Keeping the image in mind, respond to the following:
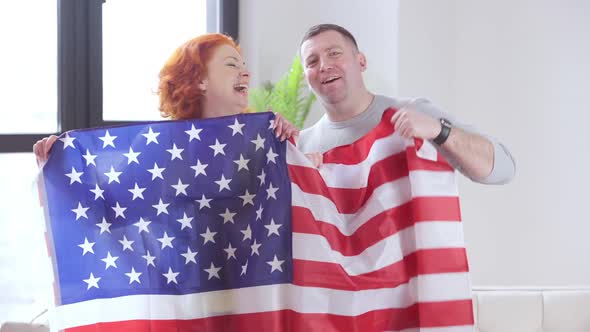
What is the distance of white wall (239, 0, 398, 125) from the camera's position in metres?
4.81

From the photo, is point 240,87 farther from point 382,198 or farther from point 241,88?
point 382,198

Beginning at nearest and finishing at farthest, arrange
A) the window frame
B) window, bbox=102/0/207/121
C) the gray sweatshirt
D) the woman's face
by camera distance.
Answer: the woman's face → the gray sweatshirt → the window frame → window, bbox=102/0/207/121

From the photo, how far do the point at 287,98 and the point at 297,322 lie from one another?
203 centimetres

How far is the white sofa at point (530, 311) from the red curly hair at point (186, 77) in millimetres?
1355

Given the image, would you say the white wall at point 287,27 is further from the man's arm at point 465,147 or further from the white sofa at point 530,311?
the man's arm at point 465,147

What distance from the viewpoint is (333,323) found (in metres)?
2.62

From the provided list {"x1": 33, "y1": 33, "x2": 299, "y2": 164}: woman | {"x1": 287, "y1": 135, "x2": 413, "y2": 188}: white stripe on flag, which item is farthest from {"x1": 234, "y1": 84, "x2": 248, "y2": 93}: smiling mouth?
{"x1": 287, "y1": 135, "x2": 413, "y2": 188}: white stripe on flag

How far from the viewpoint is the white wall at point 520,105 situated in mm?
4742

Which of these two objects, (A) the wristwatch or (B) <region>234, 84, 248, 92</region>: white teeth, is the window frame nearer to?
(B) <region>234, 84, 248, 92</region>: white teeth

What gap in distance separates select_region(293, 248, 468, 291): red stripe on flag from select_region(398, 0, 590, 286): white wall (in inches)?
82.6

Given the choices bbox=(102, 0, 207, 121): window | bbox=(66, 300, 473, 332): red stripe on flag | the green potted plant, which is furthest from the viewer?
bbox=(102, 0, 207, 121): window

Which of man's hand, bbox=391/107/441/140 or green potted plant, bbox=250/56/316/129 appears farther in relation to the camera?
green potted plant, bbox=250/56/316/129

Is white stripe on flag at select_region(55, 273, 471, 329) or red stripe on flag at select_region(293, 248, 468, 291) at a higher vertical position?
red stripe on flag at select_region(293, 248, 468, 291)

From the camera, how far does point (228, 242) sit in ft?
8.70
